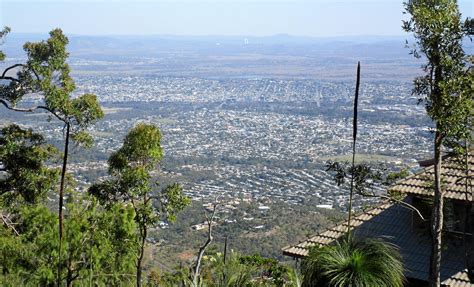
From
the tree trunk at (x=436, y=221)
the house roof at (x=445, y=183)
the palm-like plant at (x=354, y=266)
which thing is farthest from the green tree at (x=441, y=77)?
the house roof at (x=445, y=183)

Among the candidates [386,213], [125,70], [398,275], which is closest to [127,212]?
[386,213]

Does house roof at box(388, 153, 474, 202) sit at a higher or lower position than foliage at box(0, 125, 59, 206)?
higher

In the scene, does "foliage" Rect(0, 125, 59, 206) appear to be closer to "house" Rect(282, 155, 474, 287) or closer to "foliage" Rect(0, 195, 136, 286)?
"foliage" Rect(0, 195, 136, 286)

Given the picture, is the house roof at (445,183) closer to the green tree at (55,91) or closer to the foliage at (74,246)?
the foliage at (74,246)

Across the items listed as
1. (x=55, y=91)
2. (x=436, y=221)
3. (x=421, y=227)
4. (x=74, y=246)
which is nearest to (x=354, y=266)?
(x=436, y=221)

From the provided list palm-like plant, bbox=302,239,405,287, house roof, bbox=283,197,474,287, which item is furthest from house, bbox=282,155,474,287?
palm-like plant, bbox=302,239,405,287

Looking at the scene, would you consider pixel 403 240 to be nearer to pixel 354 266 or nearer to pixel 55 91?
pixel 354 266

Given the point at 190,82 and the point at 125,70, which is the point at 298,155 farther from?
the point at 125,70

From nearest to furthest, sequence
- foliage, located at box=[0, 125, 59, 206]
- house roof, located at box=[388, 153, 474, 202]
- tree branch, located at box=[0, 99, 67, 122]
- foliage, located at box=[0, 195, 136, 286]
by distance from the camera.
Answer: house roof, located at box=[388, 153, 474, 202] < tree branch, located at box=[0, 99, 67, 122] < foliage, located at box=[0, 195, 136, 286] < foliage, located at box=[0, 125, 59, 206]
